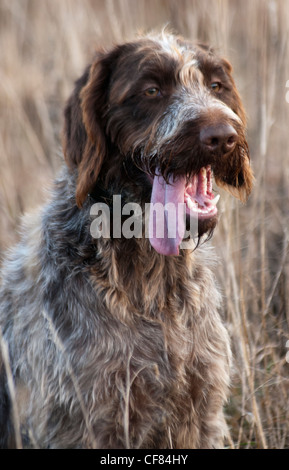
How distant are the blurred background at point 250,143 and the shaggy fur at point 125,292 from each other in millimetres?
426

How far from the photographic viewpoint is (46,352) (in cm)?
288

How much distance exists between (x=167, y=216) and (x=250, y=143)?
10.1 ft

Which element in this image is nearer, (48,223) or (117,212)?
(117,212)

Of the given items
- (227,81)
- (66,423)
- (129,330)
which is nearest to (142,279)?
(129,330)

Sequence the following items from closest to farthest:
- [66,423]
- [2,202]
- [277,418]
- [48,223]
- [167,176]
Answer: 1. [167,176]
2. [66,423]
3. [48,223]
4. [277,418]
5. [2,202]

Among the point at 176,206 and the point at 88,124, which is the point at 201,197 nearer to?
the point at 176,206

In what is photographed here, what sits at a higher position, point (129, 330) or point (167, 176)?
point (167, 176)

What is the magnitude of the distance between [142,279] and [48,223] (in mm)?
514

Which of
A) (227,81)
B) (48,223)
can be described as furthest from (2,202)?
(227,81)

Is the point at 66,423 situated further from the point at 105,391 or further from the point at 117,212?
the point at 117,212

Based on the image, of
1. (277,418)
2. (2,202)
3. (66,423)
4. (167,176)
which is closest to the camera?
(167,176)

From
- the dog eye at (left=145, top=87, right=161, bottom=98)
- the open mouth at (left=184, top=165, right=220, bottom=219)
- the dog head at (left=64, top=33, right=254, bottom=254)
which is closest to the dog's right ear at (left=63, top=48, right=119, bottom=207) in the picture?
the dog head at (left=64, top=33, right=254, bottom=254)

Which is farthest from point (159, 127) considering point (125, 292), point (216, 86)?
point (125, 292)

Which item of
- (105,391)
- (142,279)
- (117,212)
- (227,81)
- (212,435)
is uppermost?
(227,81)
